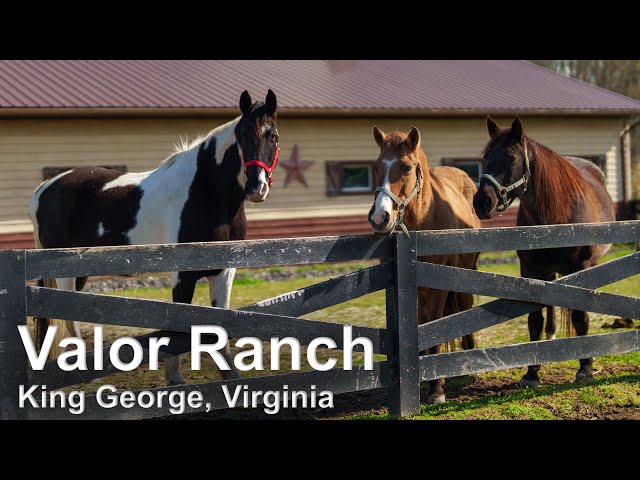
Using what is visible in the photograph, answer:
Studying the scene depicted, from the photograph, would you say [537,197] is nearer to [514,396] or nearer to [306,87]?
[514,396]

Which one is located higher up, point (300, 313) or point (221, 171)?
point (221, 171)

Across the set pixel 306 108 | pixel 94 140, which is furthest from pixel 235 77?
pixel 94 140

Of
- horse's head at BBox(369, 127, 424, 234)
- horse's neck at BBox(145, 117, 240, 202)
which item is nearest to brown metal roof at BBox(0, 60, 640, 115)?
horse's neck at BBox(145, 117, 240, 202)

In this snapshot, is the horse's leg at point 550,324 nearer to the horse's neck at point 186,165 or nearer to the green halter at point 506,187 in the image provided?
the green halter at point 506,187

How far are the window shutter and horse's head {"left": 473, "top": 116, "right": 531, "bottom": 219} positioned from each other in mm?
10435

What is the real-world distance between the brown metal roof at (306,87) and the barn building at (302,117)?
4 centimetres

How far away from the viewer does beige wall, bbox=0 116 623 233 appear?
46.4 feet

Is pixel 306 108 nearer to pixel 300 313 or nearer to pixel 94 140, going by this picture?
pixel 94 140

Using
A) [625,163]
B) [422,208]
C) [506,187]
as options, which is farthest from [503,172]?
[625,163]

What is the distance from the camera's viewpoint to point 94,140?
580 inches

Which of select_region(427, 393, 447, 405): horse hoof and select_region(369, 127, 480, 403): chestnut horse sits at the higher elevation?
select_region(369, 127, 480, 403): chestnut horse

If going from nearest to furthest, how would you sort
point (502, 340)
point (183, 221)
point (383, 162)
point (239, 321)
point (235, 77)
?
point (239, 321)
point (383, 162)
point (183, 221)
point (502, 340)
point (235, 77)

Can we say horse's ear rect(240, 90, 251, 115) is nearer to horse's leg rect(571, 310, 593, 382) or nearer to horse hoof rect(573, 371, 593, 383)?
horse's leg rect(571, 310, 593, 382)

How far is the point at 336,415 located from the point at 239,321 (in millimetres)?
1251
